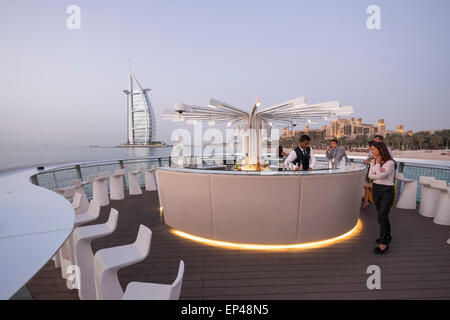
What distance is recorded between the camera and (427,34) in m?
9.38

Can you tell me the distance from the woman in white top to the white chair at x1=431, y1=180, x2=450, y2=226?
2.30 metres

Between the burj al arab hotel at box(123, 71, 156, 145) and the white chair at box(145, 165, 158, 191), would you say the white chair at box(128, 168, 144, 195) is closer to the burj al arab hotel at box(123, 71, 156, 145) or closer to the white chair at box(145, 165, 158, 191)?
the white chair at box(145, 165, 158, 191)

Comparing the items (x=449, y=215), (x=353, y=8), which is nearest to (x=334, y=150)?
(x=449, y=215)

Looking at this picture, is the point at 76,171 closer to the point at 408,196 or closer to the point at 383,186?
the point at 383,186

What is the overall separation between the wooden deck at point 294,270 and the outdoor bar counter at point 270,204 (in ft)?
0.83

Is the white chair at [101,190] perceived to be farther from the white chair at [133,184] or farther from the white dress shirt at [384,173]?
the white dress shirt at [384,173]

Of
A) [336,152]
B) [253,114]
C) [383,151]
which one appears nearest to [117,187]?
[253,114]

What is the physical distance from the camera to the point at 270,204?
3.29m

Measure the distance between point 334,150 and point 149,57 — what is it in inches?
642

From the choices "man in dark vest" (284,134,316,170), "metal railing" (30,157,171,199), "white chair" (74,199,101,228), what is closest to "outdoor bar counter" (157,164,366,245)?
"man in dark vest" (284,134,316,170)

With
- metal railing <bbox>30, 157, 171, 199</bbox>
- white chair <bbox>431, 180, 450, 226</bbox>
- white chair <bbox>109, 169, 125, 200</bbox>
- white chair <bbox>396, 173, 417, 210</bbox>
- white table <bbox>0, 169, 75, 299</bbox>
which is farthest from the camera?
white chair <bbox>109, 169, 125, 200</bbox>

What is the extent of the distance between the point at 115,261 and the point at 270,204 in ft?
7.23

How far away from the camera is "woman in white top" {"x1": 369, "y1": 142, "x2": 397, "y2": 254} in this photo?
119 inches

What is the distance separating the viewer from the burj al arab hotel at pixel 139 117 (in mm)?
54656
